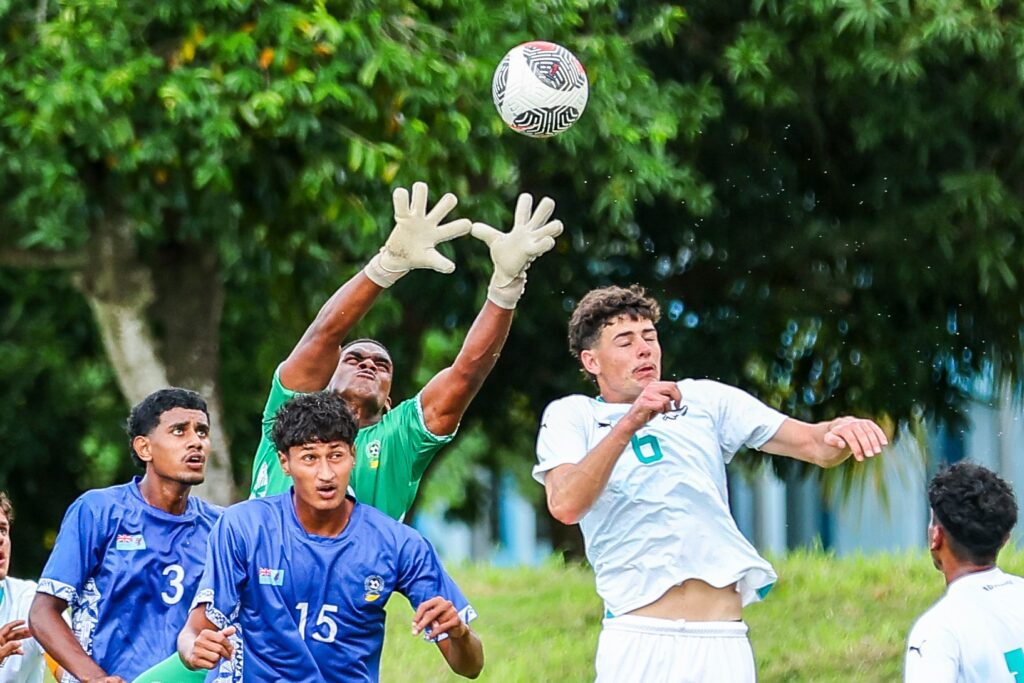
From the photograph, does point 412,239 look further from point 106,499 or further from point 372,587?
point 372,587

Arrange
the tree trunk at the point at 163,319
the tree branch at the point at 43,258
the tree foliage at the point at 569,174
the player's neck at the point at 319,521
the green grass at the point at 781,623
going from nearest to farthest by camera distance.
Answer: the player's neck at the point at 319,521, the tree foliage at the point at 569,174, the green grass at the point at 781,623, the tree branch at the point at 43,258, the tree trunk at the point at 163,319

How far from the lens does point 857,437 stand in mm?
5117

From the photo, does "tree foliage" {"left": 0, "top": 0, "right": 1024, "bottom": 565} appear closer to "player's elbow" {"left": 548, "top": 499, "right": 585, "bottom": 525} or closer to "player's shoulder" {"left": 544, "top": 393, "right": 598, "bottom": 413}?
"player's shoulder" {"left": 544, "top": 393, "right": 598, "bottom": 413}

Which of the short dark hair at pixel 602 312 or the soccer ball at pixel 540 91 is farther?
the soccer ball at pixel 540 91

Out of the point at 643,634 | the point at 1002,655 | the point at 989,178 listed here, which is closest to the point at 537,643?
the point at 989,178

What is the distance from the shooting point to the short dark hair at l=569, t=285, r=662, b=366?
221 inches

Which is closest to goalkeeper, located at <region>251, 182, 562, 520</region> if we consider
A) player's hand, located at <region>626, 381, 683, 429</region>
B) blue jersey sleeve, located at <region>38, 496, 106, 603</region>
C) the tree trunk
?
blue jersey sleeve, located at <region>38, 496, 106, 603</region>

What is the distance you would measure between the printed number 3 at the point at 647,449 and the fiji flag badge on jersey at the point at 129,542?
165 centimetres

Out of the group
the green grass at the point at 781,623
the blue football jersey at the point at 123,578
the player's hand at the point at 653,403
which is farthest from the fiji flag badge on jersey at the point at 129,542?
the green grass at the point at 781,623

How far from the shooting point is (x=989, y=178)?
10.1 metres

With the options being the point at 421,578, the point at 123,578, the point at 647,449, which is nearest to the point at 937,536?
the point at 647,449

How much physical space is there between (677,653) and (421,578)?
89 cm

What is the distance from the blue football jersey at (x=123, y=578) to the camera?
5.55 metres

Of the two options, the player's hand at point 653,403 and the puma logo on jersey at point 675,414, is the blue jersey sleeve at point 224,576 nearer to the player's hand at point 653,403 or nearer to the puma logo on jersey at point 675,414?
the player's hand at point 653,403
